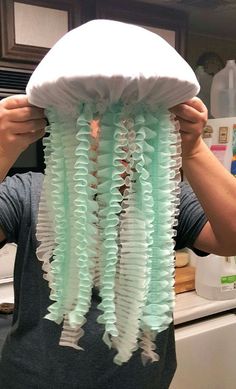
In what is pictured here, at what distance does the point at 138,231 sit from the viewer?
62 centimetres

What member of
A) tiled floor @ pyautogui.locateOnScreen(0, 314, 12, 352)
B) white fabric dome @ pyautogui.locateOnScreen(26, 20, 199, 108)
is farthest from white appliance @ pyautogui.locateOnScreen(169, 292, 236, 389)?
white fabric dome @ pyautogui.locateOnScreen(26, 20, 199, 108)

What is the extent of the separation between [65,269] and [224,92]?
168 cm

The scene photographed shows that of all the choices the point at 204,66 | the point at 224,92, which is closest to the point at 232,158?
the point at 224,92

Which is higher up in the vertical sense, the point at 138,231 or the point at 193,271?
the point at 138,231

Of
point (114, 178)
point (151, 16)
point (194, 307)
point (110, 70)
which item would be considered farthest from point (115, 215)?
point (151, 16)

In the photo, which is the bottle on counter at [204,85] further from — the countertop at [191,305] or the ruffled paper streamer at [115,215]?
the ruffled paper streamer at [115,215]

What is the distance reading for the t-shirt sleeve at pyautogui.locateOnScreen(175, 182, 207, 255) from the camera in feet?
3.36

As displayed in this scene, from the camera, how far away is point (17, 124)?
70 cm

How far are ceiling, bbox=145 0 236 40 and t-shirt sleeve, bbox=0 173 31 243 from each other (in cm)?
120

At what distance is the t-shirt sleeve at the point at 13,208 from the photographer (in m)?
0.93

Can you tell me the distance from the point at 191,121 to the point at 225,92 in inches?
57.9

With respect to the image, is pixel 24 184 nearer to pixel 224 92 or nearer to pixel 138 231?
pixel 138 231

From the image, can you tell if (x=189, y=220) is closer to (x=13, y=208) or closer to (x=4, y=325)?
(x=13, y=208)

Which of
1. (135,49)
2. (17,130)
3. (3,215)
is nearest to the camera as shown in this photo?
(135,49)
